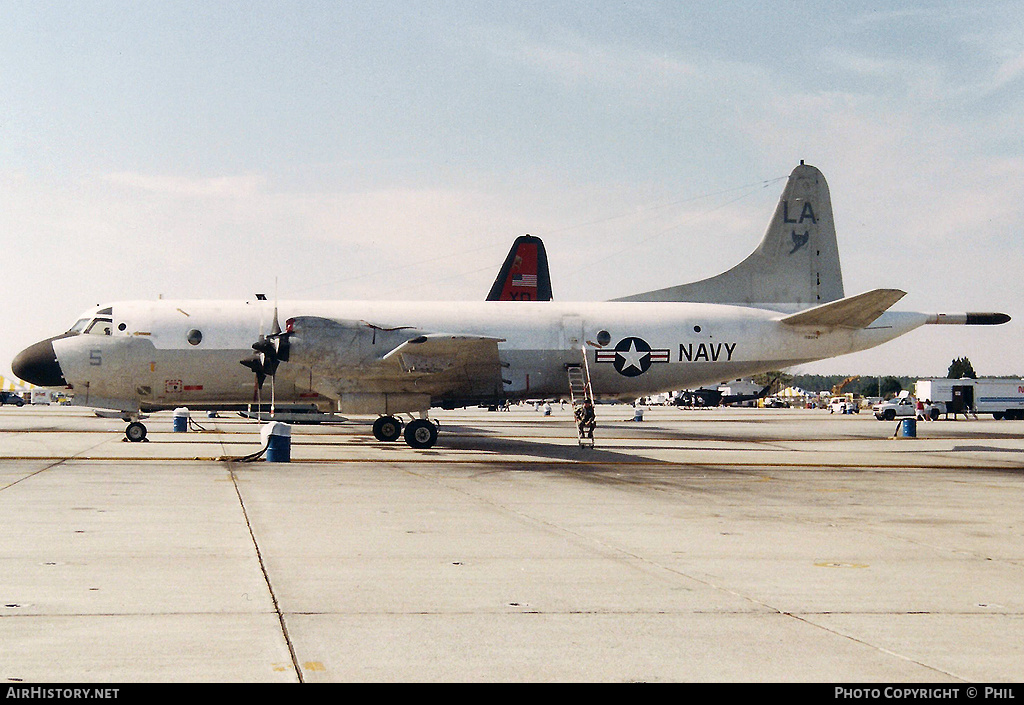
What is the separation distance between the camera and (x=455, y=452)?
2670 cm

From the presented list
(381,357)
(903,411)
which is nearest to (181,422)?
(381,357)

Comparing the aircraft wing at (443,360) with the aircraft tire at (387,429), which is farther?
the aircraft tire at (387,429)

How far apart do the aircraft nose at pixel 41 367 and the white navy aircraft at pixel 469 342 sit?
0.04 m

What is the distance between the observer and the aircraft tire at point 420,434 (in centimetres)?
2775

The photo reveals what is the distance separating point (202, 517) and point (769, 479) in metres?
12.1

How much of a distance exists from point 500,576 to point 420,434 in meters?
19.2

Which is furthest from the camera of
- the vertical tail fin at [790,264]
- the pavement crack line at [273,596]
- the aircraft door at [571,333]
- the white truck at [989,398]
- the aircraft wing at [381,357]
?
the white truck at [989,398]

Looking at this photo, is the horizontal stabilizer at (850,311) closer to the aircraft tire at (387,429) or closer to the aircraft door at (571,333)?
the aircraft door at (571,333)

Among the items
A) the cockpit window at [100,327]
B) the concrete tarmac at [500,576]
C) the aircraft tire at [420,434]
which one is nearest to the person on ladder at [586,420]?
the aircraft tire at [420,434]

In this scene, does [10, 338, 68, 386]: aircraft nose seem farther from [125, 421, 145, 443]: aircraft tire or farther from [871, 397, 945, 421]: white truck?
[871, 397, 945, 421]: white truck

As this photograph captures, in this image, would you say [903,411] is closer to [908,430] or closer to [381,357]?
[908,430]
